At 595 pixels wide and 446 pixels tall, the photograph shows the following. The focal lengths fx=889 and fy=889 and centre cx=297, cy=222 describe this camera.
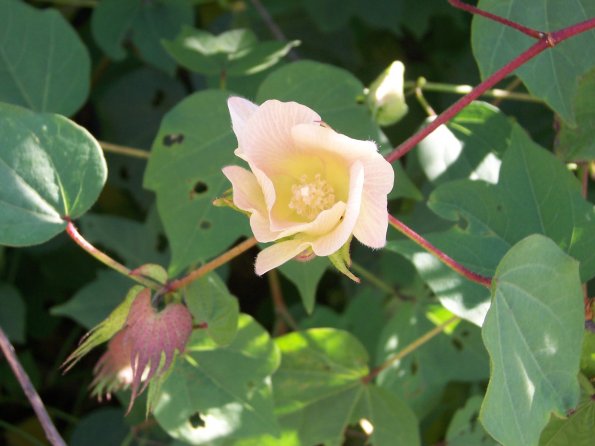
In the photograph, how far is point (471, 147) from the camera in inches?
47.9

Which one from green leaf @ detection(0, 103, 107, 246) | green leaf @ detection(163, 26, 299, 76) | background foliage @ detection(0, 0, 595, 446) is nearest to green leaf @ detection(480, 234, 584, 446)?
background foliage @ detection(0, 0, 595, 446)

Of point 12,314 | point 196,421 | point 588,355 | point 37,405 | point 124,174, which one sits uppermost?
point 588,355

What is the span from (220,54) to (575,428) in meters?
0.75

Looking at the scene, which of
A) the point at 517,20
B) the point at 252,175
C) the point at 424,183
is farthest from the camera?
the point at 424,183

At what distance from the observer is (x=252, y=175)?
83 cm

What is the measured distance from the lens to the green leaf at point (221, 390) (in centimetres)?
110

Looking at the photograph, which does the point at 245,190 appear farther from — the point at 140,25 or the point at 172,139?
the point at 140,25

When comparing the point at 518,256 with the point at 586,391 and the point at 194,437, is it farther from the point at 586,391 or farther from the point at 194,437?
the point at 194,437

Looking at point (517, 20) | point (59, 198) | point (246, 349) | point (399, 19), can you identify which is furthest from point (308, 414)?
point (399, 19)

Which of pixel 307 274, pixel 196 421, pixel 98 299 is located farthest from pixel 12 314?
pixel 307 274

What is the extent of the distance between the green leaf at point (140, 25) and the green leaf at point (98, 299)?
378 mm

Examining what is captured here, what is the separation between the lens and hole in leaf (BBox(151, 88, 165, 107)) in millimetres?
1787

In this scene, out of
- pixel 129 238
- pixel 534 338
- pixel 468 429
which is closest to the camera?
pixel 534 338

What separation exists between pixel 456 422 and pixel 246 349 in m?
0.32
